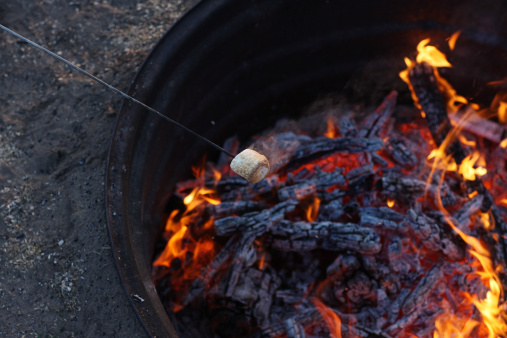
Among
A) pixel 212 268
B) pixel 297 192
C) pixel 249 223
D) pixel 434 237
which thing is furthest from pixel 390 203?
pixel 212 268

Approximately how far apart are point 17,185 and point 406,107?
281 centimetres

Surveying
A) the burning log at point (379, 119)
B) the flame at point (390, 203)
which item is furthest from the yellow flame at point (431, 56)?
the flame at point (390, 203)

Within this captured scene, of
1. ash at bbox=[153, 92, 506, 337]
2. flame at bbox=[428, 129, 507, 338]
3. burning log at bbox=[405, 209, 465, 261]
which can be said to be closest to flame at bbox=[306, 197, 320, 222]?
ash at bbox=[153, 92, 506, 337]

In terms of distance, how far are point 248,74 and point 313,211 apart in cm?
106

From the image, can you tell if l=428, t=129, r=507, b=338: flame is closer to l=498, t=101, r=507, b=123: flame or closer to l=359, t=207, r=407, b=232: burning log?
l=359, t=207, r=407, b=232: burning log

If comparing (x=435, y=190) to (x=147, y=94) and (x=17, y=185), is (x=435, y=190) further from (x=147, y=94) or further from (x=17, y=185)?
(x=17, y=185)

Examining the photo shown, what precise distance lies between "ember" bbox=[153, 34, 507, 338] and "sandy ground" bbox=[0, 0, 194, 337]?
1.87 feet

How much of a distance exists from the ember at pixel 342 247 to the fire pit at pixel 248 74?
1.14ft

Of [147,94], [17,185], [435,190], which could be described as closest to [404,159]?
[435,190]

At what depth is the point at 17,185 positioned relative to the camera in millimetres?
2162

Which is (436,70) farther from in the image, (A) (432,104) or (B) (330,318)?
(B) (330,318)

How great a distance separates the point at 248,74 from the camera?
2877 mm

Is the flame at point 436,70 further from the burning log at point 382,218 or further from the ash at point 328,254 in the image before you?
the burning log at point 382,218

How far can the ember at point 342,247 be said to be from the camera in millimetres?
2291
